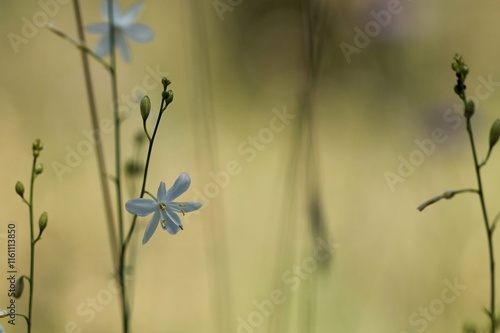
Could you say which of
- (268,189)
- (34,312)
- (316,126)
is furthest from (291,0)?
(34,312)

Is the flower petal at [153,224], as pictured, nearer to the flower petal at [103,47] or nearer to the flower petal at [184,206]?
the flower petal at [184,206]

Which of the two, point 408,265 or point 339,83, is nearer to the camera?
point 408,265

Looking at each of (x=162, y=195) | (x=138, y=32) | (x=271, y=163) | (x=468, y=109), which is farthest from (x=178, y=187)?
(x=271, y=163)

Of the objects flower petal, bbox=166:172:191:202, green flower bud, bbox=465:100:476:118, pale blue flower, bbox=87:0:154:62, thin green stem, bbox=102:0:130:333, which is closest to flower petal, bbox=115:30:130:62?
pale blue flower, bbox=87:0:154:62

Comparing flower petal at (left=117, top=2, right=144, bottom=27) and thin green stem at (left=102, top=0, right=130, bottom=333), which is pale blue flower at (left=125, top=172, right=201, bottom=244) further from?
flower petal at (left=117, top=2, right=144, bottom=27)

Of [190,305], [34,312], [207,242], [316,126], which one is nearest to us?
[34,312]

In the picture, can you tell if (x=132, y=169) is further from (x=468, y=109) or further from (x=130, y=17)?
(x=468, y=109)

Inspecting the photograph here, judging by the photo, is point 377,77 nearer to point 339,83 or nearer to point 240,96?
point 339,83

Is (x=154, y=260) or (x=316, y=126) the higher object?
(x=316, y=126)
